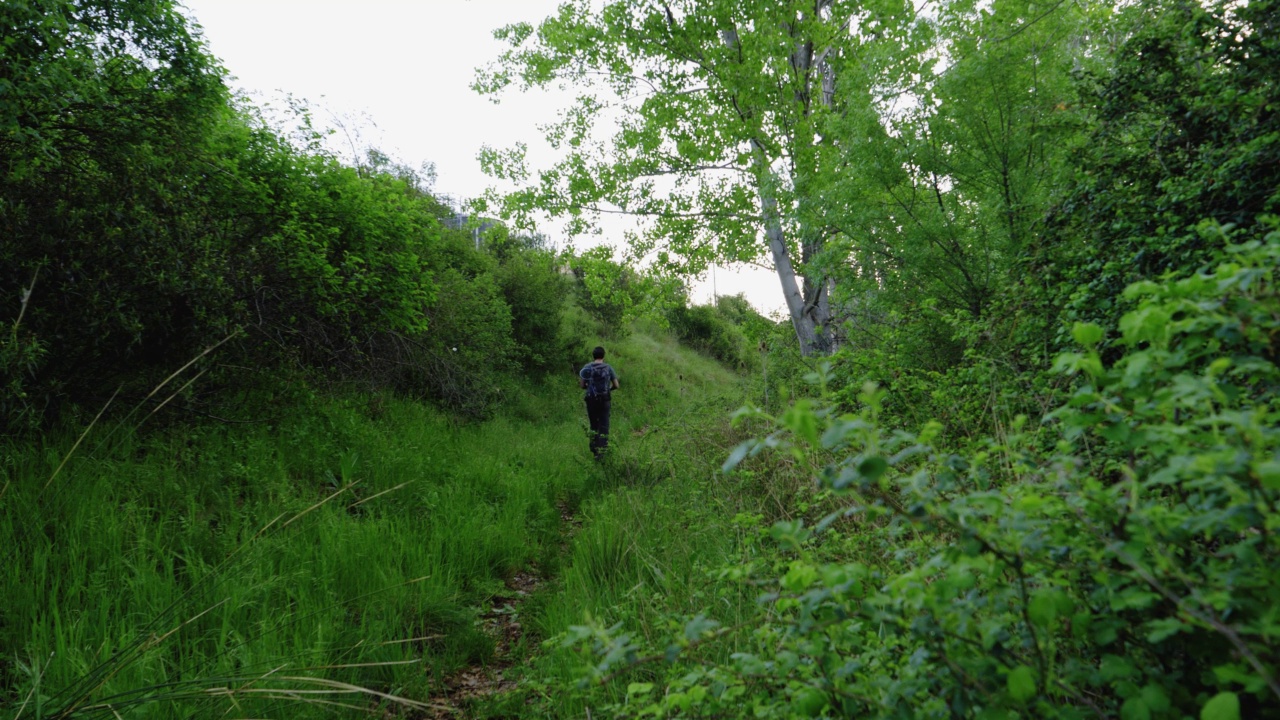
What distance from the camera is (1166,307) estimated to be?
118 centimetres

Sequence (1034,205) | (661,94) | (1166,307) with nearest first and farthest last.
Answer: (1166,307) < (1034,205) < (661,94)

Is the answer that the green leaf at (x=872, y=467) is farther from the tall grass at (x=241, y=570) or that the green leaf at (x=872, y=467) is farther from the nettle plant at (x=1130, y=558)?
the tall grass at (x=241, y=570)

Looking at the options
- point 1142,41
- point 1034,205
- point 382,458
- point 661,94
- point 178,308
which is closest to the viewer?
point 1142,41

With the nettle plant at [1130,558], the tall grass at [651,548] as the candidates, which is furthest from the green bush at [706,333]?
the nettle plant at [1130,558]

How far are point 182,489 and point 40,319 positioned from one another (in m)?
1.57

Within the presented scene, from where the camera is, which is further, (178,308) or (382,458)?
(382,458)

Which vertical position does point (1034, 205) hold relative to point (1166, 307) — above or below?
above

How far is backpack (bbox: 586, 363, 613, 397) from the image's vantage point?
8.77m

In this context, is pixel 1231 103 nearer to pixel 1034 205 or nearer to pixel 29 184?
pixel 1034 205

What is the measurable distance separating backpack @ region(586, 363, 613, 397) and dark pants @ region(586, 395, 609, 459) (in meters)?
0.08

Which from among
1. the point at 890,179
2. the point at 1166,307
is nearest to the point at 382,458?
the point at 890,179

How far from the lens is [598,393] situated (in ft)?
28.8

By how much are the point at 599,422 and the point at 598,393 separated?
1.65 ft

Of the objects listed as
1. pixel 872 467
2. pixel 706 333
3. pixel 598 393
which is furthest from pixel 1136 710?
pixel 706 333
